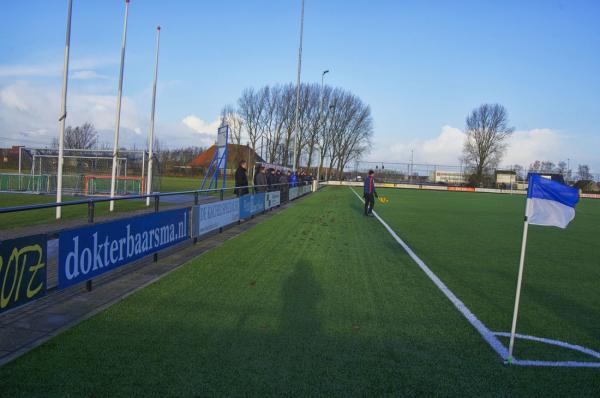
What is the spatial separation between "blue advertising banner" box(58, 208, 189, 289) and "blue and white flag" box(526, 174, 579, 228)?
194 inches

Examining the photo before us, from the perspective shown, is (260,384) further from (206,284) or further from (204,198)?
(204,198)

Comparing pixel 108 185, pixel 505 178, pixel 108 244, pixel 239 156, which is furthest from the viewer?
pixel 505 178

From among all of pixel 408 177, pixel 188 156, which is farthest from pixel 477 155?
pixel 188 156

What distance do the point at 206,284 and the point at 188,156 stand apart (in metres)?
89.7

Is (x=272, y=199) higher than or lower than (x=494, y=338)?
higher

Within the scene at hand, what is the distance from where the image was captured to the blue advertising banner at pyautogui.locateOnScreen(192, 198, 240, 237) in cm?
962

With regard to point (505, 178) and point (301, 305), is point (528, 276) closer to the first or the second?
point (301, 305)

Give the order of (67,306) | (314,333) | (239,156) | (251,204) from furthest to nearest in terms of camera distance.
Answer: (239,156) < (251,204) < (67,306) < (314,333)

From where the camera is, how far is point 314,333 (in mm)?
4719

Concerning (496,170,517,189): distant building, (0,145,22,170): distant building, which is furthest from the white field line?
(496,170,517,189): distant building

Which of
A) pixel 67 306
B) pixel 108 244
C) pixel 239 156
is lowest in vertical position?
pixel 67 306

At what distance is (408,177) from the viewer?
241 ft

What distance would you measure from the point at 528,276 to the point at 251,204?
9.25m

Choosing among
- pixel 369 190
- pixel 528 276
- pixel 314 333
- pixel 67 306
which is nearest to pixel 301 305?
pixel 314 333
